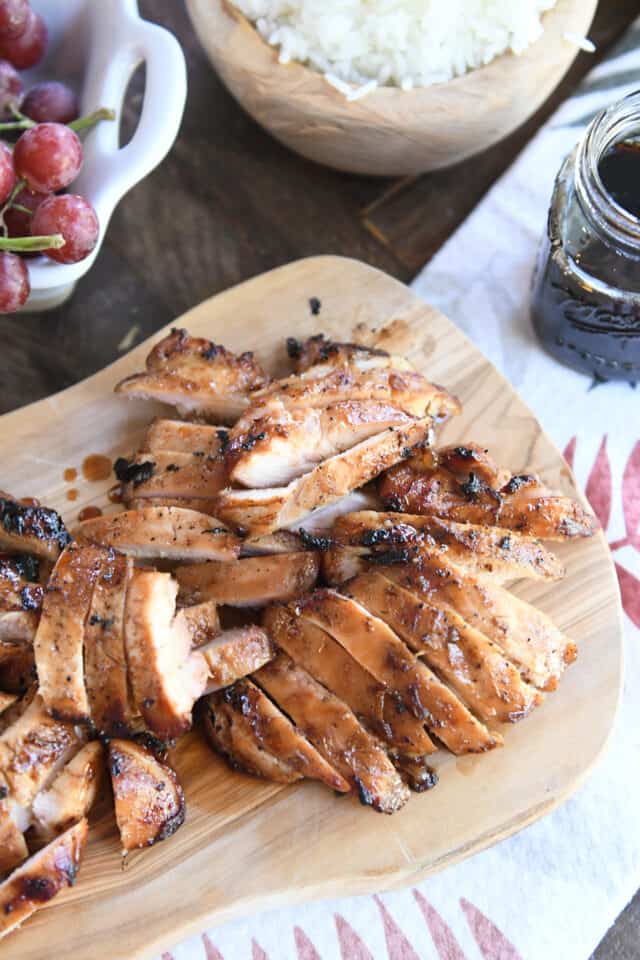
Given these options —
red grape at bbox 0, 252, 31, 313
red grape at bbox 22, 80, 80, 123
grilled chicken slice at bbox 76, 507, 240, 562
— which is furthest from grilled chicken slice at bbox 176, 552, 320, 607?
red grape at bbox 22, 80, 80, 123

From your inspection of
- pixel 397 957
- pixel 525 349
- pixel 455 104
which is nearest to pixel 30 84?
pixel 455 104

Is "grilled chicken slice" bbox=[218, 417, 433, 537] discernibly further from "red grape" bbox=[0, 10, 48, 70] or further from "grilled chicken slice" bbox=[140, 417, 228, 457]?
"red grape" bbox=[0, 10, 48, 70]

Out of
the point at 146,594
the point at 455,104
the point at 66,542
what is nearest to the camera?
the point at 146,594

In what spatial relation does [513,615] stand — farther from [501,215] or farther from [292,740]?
[501,215]

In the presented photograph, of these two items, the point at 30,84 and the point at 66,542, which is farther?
the point at 30,84

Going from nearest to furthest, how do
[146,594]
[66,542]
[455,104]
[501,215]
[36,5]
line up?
1. [146,594]
2. [66,542]
3. [455,104]
4. [36,5]
5. [501,215]

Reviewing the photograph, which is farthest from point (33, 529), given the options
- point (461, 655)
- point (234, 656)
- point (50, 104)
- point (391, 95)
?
point (391, 95)
